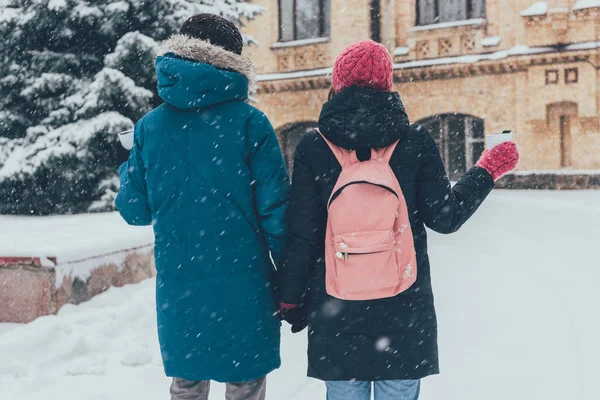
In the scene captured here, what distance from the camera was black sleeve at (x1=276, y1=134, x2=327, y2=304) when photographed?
7.54ft

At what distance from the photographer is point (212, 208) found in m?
2.45

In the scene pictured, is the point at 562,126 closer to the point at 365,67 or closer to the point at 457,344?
the point at 457,344

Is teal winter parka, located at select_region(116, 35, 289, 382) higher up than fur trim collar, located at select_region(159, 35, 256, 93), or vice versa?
fur trim collar, located at select_region(159, 35, 256, 93)

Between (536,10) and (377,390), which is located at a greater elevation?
(536,10)

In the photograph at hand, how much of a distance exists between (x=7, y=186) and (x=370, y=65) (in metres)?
9.19

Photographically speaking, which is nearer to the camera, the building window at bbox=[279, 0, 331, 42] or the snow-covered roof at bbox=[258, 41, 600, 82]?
the snow-covered roof at bbox=[258, 41, 600, 82]

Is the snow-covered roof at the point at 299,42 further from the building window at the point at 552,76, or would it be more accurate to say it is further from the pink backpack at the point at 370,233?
the pink backpack at the point at 370,233

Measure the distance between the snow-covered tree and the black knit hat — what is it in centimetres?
727

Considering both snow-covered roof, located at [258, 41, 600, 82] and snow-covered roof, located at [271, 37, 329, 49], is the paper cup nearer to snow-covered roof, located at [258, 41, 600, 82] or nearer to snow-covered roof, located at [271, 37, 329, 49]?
snow-covered roof, located at [258, 41, 600, 82]

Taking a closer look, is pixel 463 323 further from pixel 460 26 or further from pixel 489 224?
pixel 460 26

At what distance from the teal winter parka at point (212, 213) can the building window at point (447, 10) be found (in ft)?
55.7

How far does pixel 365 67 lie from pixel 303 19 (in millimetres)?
18059

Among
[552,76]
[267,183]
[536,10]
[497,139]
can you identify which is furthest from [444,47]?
[267,183]

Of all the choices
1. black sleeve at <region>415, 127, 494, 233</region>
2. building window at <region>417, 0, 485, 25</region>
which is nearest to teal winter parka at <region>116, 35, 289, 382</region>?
black sleeve at <region>415, 127, 494, 233</region>
